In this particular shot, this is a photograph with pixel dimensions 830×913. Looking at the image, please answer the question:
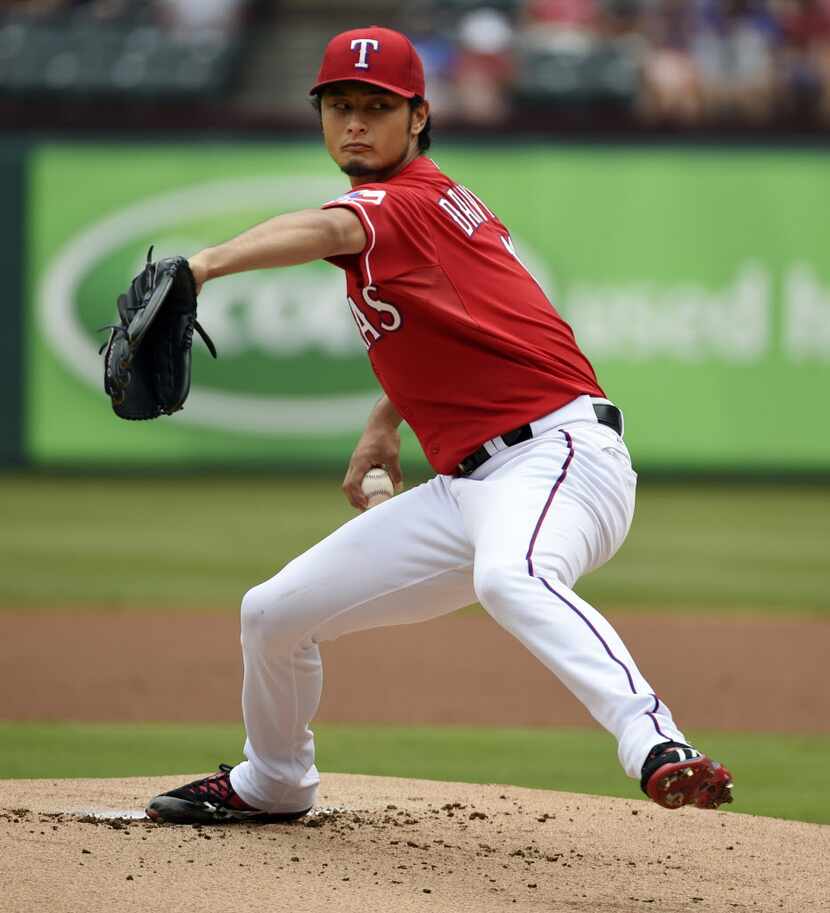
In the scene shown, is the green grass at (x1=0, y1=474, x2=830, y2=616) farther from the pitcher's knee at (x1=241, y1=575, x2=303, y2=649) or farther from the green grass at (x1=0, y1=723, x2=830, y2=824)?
the pitcher's knee at (x1=241, y1=575, x2=303, y2=649)

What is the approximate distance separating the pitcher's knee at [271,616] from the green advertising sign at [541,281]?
891 cm

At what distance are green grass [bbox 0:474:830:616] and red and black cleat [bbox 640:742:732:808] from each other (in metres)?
5.23

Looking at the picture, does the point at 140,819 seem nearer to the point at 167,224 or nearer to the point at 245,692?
the point at 245,692

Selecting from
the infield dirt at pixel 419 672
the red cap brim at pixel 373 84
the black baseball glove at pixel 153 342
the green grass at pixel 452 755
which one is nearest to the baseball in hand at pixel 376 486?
the black baseball glove at pixel 153 342

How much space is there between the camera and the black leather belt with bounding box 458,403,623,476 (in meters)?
4.06

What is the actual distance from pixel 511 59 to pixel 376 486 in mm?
10784

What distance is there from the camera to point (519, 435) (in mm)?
4062

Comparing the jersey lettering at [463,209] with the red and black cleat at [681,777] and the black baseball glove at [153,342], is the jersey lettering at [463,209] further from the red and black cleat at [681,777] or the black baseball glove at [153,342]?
the red and black cleat at [681,777]

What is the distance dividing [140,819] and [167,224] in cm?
949

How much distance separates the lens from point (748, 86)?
46.0 ft

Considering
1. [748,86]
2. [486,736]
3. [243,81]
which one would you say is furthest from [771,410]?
[486,736]

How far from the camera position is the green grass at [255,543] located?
9039 mm

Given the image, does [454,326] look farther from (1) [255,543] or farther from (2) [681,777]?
(1) [255,543]

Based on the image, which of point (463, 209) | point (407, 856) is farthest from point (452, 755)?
point (463, 209)
